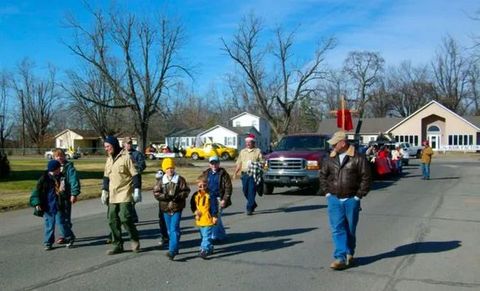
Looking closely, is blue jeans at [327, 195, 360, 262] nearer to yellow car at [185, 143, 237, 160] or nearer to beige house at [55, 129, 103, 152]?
yellow car at [185, 143, 237, 160]

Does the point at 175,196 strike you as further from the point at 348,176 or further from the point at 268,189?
the point at 268,189

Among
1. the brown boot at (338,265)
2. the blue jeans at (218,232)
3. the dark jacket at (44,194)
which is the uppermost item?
the dark jacket at (44,194)

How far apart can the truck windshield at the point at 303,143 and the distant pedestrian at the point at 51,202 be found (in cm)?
1030

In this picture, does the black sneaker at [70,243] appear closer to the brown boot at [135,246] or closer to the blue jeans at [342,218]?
the brown boot at [135,246]

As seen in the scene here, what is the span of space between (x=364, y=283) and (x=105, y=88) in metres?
55.5

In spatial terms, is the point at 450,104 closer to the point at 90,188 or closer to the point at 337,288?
the point at 90,188

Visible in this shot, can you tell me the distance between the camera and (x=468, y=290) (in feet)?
20.6

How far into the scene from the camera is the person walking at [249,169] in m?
12.8

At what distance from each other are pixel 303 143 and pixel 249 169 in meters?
5.91

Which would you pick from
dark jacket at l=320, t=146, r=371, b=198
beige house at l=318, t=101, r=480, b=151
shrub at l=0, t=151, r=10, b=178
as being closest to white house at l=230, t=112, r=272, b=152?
beige house at l=318, t=101, r=480, b=151

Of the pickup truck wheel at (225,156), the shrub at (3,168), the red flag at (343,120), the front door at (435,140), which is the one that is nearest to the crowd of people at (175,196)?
the red flag at (343,120)

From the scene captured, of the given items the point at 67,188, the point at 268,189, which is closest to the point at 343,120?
the point at 268,189

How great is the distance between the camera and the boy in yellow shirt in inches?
312

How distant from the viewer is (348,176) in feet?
23.6
